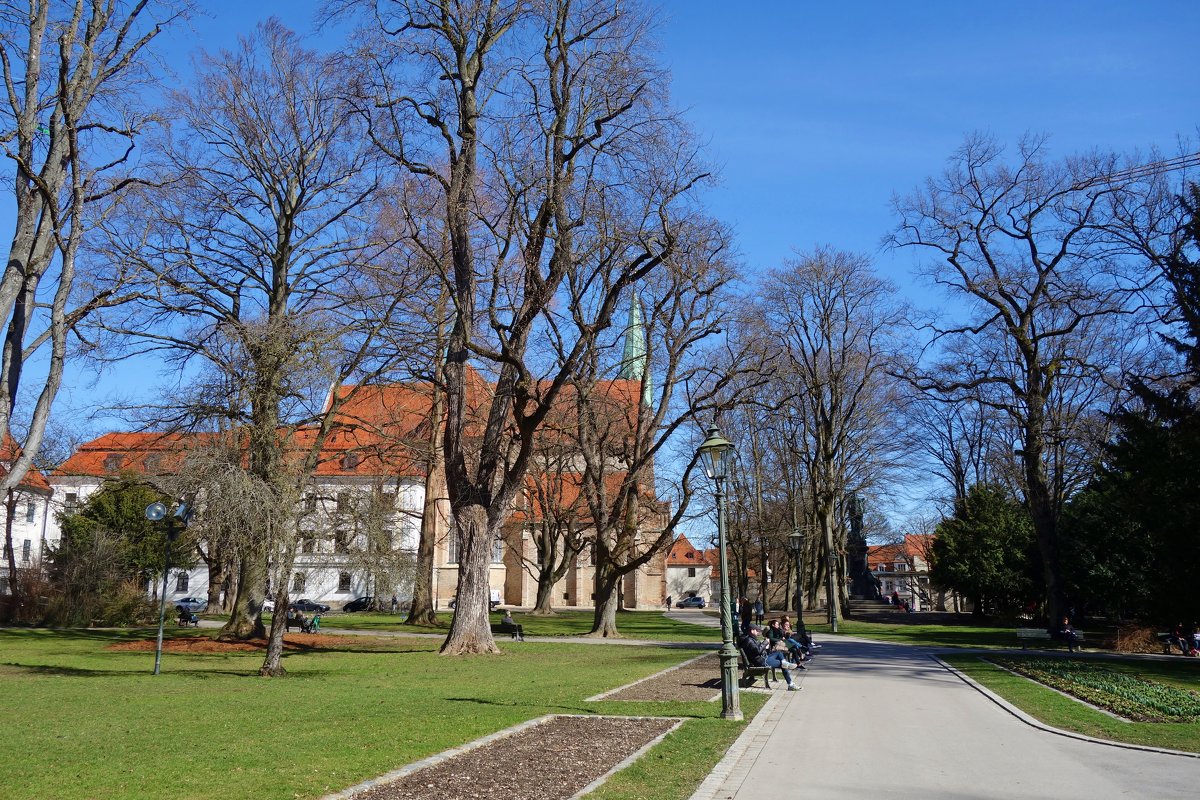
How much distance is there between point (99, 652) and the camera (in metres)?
21.9

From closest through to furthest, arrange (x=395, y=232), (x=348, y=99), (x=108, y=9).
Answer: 1. (x=108, y=9)
2. (x=348, y=99)
3. (x=395, y=232)

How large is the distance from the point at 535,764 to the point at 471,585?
13603 millimetres

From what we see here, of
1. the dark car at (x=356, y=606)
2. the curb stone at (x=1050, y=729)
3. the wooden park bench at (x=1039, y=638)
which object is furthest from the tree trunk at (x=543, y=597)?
the curb stone at (x=1050, y=729)

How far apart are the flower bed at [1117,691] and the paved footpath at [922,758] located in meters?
1.62

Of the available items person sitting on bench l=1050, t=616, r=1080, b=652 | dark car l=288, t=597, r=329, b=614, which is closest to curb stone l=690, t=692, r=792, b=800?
person sitting on bench l=1050, t=616, r=1080, b=652

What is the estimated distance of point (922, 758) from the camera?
9.30 meters

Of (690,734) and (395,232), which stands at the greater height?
(395,232)

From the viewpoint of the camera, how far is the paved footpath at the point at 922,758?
7.69m

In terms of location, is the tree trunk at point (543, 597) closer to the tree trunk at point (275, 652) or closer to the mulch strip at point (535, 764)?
the tree trunk at point (275, 652)

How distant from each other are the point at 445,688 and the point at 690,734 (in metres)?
6.00

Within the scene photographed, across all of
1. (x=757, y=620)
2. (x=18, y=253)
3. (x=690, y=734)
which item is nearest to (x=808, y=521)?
(x=757, y=620)

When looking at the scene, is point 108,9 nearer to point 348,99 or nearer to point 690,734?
point 348,99

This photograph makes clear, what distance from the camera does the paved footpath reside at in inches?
303

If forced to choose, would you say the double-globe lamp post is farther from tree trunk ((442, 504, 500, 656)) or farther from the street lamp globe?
tree trunk ((442, 504, 500, 656))
